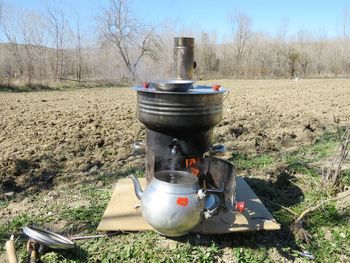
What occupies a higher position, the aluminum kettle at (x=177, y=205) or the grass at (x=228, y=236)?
the aluminum kettle at (x=177, y=205)

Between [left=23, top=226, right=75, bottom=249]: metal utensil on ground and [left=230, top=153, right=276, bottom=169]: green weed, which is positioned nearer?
[left=23, top=226, right=75, bottom=249]: metal utensil on ground

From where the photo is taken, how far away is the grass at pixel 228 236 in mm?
2588

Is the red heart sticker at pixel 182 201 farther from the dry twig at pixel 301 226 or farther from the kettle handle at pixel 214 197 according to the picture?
the dry twig at pixel 301 226

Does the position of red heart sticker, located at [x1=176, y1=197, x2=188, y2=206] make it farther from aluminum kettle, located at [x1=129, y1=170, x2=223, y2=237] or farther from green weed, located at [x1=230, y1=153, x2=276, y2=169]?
green weed, located at [x1=230, y1=153, x2=276, y2=169]

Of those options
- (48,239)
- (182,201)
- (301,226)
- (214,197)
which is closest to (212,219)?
(214,197)

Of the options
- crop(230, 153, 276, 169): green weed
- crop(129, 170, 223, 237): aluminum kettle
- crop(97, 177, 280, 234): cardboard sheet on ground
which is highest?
crop(129, 170, 223, 237): aluminum kettle

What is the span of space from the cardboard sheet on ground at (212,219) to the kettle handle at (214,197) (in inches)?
7.6

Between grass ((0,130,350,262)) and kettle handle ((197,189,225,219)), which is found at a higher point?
kettle handle ((197,189,225,219))

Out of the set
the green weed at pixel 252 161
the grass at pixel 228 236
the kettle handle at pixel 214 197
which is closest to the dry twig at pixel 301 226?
the grass at pixel 228 236

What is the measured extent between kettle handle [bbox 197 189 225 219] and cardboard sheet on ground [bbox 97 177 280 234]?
0.19m

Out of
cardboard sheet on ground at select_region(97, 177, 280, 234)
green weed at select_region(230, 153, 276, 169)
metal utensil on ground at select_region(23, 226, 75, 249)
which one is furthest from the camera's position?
green weed at select_region(230, 153, 276, 169)

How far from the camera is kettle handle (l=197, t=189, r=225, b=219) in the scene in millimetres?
2584

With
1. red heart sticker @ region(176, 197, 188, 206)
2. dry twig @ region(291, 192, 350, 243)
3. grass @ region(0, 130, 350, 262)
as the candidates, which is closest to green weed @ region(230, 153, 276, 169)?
grass @ region(0, 130, 350, 262)

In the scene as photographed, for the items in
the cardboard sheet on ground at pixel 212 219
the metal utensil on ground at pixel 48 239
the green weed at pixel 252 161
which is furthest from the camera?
the green weed at pixel 252 161
